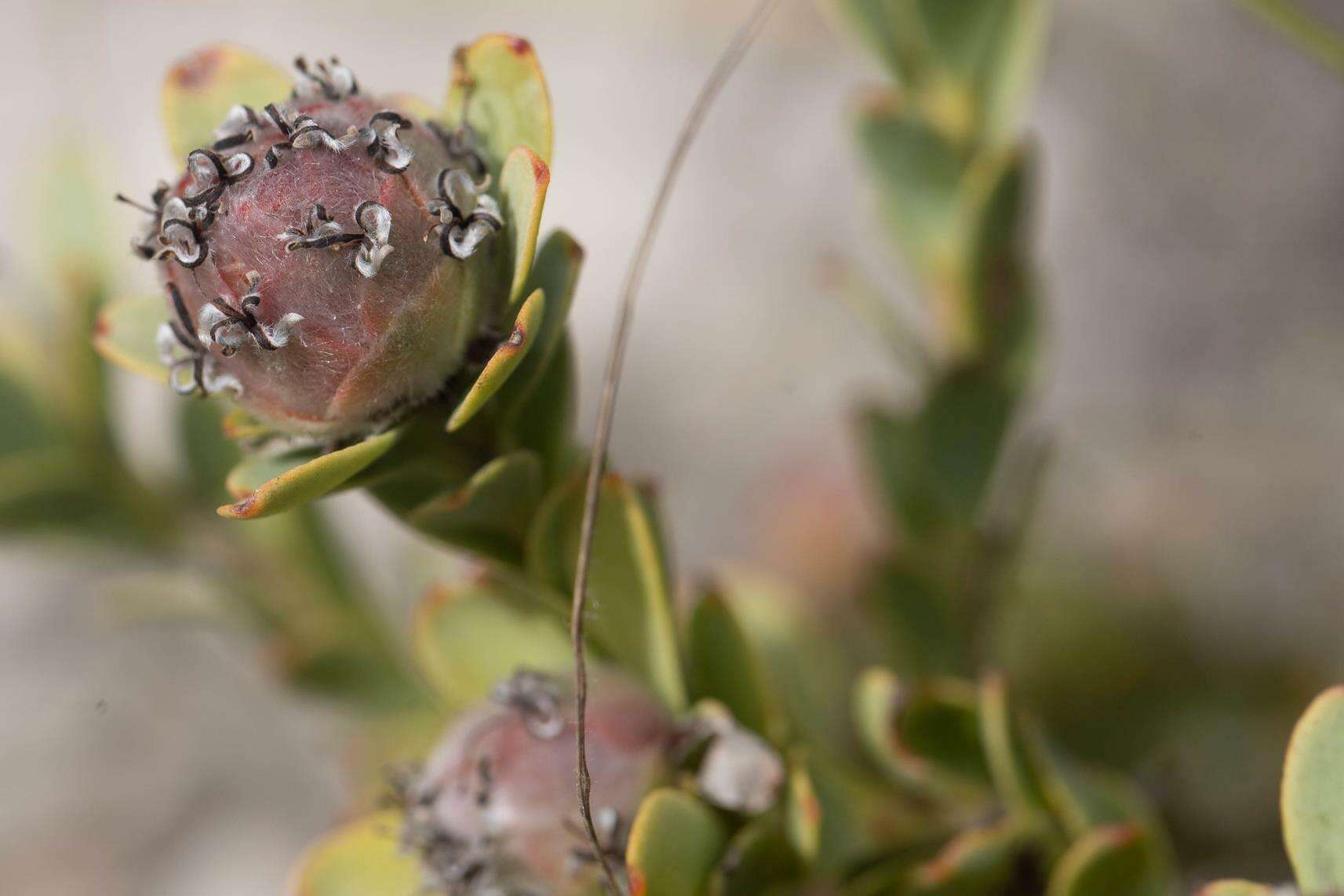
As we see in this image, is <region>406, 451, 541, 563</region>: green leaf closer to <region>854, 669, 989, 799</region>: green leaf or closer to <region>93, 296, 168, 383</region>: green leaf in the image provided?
<region>93, 296, 168, 383</region>: green leaf

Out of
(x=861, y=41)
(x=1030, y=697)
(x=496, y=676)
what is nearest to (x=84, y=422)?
(x=496, y=676)

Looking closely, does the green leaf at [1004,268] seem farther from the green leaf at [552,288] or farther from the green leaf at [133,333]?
the green leaf at [133,333]

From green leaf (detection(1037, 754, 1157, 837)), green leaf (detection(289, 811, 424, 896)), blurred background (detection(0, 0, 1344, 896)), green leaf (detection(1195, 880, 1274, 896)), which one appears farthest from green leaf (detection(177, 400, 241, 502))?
green leaf (detection(1195, 880, 1274, 896))

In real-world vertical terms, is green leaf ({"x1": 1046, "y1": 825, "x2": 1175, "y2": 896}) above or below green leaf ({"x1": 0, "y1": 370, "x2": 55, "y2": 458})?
above

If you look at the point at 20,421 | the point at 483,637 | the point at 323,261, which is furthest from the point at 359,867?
the point at 20,421

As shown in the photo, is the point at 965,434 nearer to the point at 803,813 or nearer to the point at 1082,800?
the point at 1082,800
